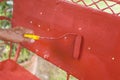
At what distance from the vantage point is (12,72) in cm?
192

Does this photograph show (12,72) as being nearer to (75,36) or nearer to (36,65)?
(75,36)

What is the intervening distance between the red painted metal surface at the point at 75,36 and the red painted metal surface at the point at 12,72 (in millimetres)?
177

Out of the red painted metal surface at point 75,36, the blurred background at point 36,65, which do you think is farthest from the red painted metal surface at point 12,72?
the blurred background at point 36,65

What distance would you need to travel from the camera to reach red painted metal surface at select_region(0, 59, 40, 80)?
1.86m

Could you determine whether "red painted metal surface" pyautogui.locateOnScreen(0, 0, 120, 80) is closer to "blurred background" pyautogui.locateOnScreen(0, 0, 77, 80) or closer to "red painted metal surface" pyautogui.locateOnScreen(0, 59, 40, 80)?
"red painted metal surface" pyautogui.locateOnScreen(0, 59, 40, 80)

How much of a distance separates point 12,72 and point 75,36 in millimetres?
537

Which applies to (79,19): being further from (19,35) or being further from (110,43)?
(19,35)

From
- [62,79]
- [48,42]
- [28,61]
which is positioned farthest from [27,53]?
[48,42]

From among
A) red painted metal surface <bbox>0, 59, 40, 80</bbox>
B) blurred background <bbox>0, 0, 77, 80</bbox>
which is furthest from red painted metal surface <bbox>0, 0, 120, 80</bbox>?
blurred background <bbox>0, 0, 77, 80</bbox>

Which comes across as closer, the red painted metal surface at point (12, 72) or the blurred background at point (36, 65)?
the red painted metal surface at point (12, 72)

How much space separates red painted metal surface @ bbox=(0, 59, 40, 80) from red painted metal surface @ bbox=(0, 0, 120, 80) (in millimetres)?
177

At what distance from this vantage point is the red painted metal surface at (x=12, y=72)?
73.2 inches

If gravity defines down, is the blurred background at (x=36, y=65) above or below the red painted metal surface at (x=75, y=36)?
below

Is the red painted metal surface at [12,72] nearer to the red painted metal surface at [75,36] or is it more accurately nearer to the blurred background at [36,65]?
the red painted metal surface at [75,36]
